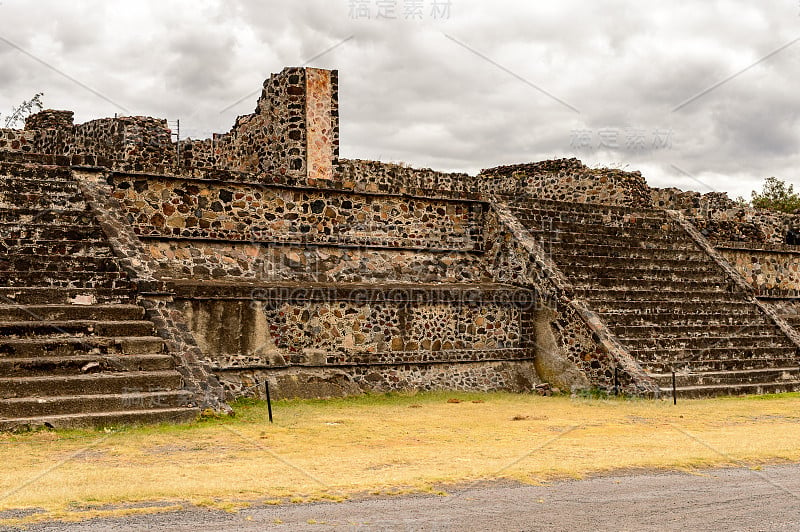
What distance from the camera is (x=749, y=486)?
7.03 meters

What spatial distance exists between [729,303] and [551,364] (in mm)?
4326

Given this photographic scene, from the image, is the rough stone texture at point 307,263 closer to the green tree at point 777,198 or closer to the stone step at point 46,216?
the stone step at point 46,216

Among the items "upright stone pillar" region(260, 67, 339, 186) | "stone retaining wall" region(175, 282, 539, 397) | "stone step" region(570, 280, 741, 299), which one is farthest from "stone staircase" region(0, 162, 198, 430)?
"stone step" region(570, 280, 741, 299)

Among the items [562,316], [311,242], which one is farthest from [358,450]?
[562,316]

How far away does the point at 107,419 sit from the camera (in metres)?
9.04

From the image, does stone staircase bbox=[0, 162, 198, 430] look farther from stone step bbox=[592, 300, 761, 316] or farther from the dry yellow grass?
stone step bbox=[592, 300, 761, 316]

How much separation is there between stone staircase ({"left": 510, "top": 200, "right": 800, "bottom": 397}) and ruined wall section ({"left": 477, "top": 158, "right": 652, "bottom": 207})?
3249 mm

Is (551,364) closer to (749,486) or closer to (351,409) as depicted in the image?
(351,409)

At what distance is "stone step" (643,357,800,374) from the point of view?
1403 centimetres

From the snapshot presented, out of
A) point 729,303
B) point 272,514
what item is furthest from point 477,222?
point 272,514

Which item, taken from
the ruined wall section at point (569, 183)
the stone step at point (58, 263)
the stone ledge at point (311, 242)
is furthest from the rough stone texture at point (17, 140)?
the ruined wall section at point (569, 183)

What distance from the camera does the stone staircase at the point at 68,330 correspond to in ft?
29.8

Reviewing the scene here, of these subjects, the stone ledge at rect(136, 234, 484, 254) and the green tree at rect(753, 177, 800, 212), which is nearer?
the stone ledge at rect(136, 234, 484, 254)

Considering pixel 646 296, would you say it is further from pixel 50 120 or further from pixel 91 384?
pixel 50 120
